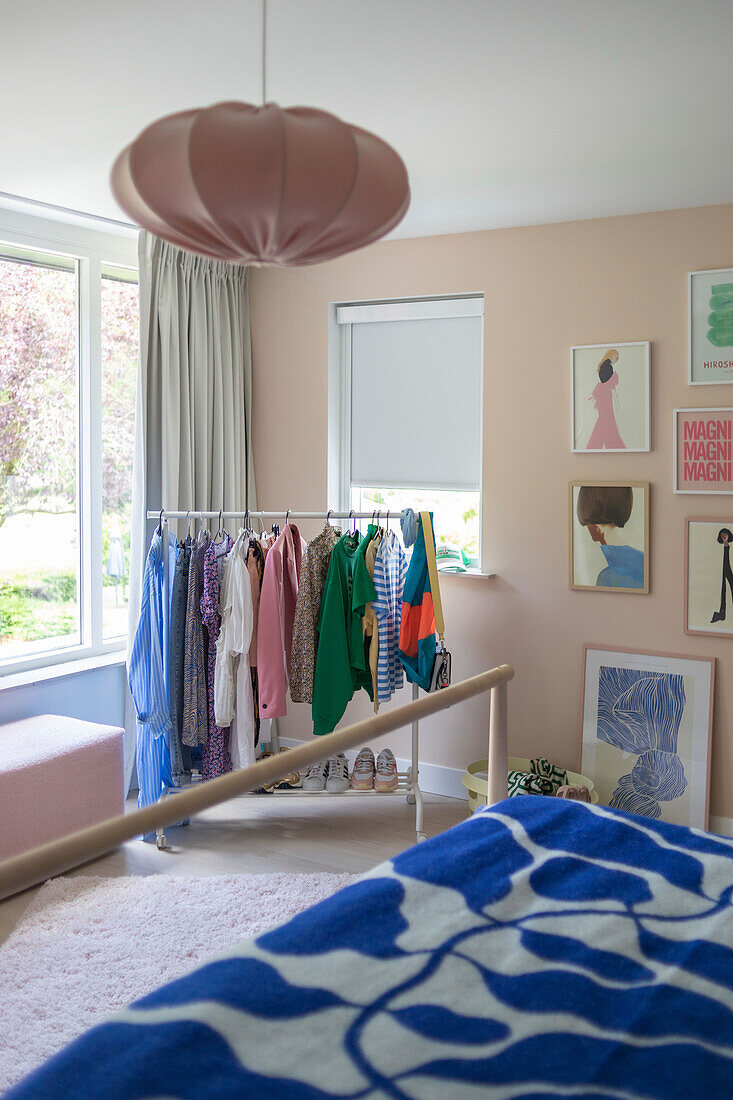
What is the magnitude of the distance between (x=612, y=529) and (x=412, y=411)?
1094 millimetres

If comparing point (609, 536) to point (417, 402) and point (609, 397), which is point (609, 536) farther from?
point (417, 402)

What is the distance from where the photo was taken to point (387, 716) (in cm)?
170

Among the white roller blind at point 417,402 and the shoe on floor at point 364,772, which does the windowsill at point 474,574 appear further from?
the shoe on floor at point 364,772

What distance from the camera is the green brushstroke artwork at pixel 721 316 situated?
338 centimetres

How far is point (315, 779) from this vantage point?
3.75 meters

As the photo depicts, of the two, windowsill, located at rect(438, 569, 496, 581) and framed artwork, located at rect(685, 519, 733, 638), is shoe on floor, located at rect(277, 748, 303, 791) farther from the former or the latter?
framed artwork, located at rect(685, 519, 733, 638)

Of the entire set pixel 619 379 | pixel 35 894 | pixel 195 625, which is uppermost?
pixel 619 379

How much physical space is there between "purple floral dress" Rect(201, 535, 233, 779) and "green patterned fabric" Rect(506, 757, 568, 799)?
1.13 meters

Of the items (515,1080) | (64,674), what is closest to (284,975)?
(515,1080)

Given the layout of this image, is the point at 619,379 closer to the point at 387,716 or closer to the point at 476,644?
the point at 476,644

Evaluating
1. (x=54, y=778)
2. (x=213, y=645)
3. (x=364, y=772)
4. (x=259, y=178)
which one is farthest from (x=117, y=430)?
(x=259, y=178)

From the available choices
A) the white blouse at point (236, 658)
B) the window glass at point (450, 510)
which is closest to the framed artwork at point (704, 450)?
the window glass at point (450, 510)

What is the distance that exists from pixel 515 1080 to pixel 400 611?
252cm

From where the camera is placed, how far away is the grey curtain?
3865 mm
